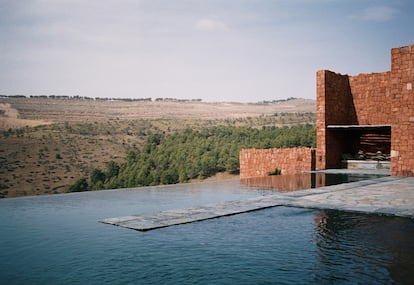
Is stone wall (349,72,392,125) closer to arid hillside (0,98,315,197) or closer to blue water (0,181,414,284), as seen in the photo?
blue water (0,181,414,284)

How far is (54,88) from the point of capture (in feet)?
204

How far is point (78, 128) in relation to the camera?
149 feet

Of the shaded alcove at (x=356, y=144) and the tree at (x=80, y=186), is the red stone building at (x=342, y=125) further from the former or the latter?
the tree at (x=80, y=186)

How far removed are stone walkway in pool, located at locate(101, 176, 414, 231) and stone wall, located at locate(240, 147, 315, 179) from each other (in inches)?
222

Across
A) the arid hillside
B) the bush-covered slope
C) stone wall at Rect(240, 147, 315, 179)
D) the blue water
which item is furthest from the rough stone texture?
the arid hillside

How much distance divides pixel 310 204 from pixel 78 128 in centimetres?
4203

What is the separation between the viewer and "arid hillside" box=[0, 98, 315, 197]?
102 ft

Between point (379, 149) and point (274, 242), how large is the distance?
12714 mm

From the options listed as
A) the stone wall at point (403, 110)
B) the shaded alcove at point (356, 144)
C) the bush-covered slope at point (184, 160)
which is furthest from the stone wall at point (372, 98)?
the bush-covered slope at point (184, 160)

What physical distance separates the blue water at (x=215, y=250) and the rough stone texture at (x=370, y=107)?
24.3 feet

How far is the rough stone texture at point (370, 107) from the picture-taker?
39.6 ft

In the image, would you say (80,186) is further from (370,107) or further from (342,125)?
(370,107)

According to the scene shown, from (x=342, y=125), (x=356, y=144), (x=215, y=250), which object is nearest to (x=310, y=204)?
(x=215, y=250)

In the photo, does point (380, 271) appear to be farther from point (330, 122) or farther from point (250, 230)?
point (330, 122)
